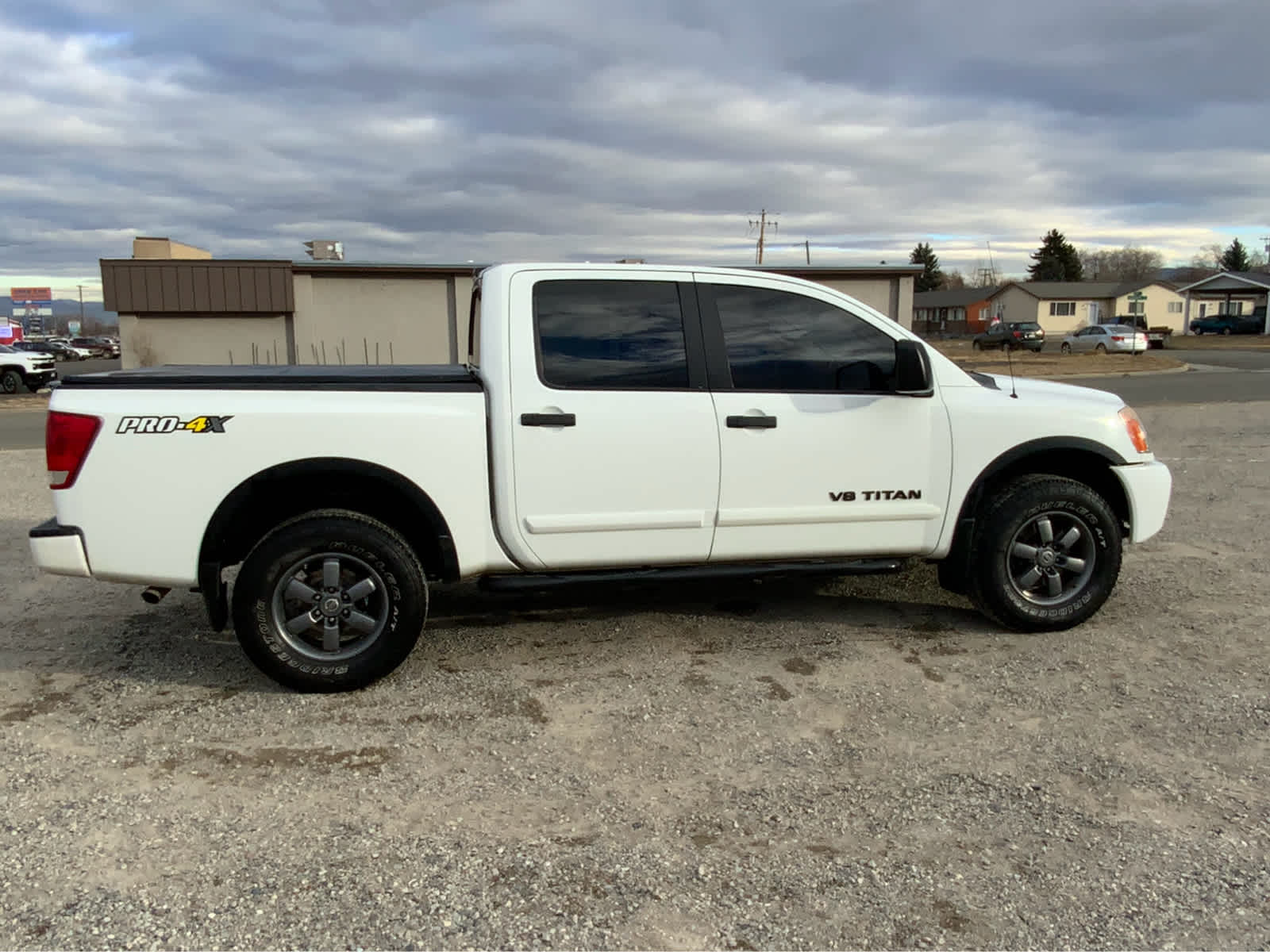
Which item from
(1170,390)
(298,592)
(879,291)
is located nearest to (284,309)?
(879,291)

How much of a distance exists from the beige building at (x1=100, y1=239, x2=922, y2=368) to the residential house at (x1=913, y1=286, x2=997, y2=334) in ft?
240

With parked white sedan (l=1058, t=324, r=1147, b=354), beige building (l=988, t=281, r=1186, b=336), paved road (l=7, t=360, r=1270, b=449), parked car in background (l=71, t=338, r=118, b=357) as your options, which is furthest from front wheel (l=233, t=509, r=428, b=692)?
beige building (l=988, t=281, r=1186, b=336)

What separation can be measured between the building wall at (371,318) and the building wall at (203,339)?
2.28 ft

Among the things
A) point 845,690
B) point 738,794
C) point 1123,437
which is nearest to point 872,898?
point 738,794

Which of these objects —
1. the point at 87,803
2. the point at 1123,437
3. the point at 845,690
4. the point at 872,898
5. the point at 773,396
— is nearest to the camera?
the point at 872,898

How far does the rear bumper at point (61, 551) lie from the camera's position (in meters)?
3.99

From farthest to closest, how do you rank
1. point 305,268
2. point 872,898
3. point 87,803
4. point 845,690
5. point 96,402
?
point 305,268 < point 845,690 < point 96,402 < point 87,803 < point 872,898

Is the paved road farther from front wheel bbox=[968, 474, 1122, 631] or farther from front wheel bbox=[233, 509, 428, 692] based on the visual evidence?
front wheel bbox=[968, 474, 1122, 631]

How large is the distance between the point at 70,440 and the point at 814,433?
3.24 meters

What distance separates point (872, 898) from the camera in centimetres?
273

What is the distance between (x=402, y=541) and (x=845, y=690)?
209cm

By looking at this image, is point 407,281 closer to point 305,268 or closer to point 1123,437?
point 305,268

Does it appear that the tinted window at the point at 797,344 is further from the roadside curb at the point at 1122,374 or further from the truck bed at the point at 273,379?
the roadside curb at the point at 1122,374

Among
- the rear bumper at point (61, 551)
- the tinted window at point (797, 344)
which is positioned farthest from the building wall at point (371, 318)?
the rear bumper at point (61, 551)
